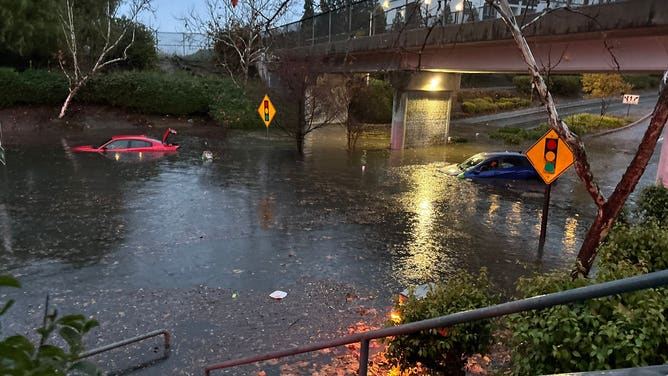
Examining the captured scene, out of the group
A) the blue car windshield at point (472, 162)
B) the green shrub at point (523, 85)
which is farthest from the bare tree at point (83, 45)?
the green shrub at point (523, 85)

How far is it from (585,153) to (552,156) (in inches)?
170

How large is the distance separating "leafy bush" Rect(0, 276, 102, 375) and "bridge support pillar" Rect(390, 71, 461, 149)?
28.3 metres

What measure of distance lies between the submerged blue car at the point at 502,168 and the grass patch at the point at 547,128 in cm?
1329

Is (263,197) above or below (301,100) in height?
below

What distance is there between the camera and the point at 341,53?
31.5 meters

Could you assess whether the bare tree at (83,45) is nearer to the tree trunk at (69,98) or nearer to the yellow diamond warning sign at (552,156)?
the tree trunk at (69,98)

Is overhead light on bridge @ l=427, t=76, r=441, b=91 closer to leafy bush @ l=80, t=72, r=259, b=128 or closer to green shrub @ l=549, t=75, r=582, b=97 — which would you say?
leafy bush @ l=80, t=72, r=259, b=128

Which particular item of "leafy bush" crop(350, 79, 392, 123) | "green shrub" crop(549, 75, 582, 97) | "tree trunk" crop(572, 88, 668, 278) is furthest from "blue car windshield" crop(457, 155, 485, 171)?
"green shrub" crop(549, 75, 582, 97)

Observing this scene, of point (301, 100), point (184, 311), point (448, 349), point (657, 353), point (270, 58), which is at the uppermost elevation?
point (270, 58)

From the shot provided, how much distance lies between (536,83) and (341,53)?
25114 millimetres

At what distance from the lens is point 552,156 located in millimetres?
11773

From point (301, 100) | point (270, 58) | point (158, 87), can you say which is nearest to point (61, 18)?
point (158, 87)

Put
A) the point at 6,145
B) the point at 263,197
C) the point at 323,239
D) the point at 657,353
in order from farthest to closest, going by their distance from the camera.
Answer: the point at 6,145 → the point at 263,197 → the point at 323,239 → the point at 657,353

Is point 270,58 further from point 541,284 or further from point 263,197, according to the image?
point 541,284
